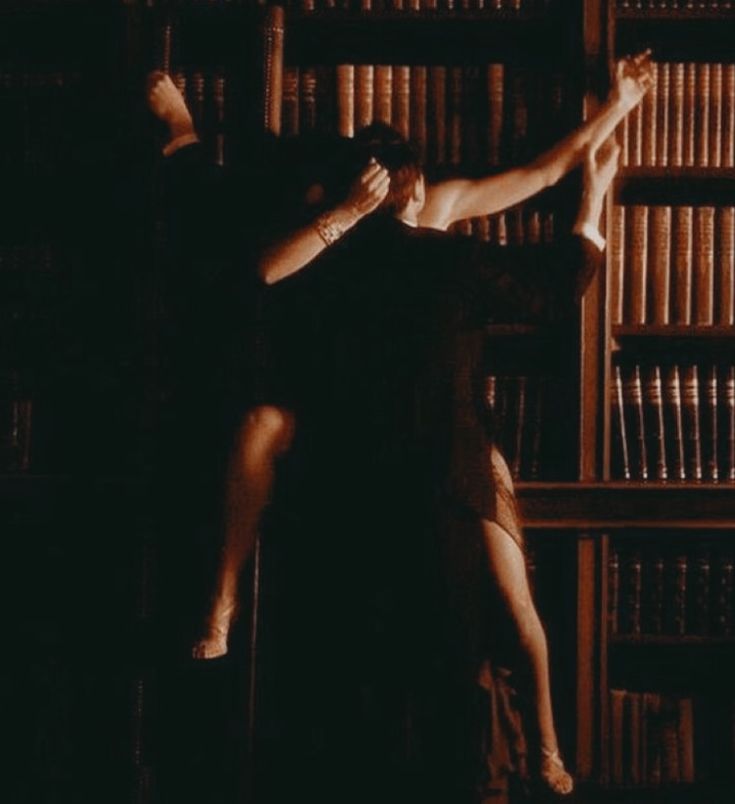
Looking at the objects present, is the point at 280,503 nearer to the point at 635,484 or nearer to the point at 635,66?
the point at 635,484

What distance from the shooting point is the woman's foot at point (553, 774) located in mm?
2145

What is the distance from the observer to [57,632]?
235 centimetres

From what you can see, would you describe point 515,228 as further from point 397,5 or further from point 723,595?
point 723,595

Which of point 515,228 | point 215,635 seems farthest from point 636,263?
point 215,635

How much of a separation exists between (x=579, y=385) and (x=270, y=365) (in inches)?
25.5

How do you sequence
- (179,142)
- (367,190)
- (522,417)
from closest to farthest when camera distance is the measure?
(367,190)
(179,142)
(522,417)

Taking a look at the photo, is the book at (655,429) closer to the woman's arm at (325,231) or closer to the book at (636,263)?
the book at (636,263)

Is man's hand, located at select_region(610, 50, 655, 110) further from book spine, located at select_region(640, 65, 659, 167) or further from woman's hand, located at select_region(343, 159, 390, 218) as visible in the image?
woman's hand, located at select_region(343, 159, 390, 218)

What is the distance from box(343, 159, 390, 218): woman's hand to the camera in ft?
6.91

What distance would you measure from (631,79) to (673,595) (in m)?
1.09

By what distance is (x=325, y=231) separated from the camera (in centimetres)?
211

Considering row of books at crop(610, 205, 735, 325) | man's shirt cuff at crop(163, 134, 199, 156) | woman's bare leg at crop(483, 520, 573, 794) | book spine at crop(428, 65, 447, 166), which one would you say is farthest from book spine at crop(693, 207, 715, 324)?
man's shirt cuff at crop(163, 134, 199, 156)

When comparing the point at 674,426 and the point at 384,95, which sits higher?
the point at 384,95

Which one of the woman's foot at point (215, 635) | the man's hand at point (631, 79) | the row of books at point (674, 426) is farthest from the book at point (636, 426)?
the woman's foot at point (215, 635)
